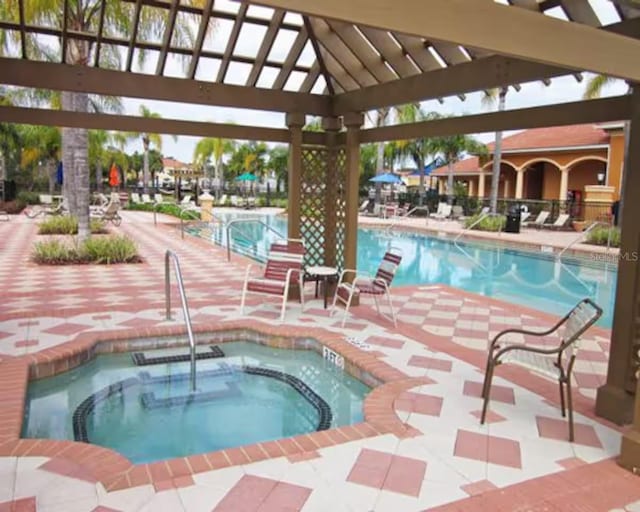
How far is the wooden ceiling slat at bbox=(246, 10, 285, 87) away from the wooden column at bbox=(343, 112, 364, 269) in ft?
4.10

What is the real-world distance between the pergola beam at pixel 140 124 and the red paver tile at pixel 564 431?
486 cm

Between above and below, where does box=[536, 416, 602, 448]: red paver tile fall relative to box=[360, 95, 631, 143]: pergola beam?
below

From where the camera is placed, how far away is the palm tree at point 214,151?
123 ft

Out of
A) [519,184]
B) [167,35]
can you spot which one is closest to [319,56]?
[167,35]

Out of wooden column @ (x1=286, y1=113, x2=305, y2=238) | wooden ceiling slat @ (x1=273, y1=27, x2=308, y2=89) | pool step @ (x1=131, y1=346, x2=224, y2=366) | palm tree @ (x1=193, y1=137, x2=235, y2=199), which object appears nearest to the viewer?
pool step @ (x1=131, y1=346, x2=224, y2=366)

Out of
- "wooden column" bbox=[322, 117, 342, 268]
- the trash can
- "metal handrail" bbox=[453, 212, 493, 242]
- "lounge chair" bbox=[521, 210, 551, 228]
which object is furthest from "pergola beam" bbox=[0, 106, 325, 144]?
"lounge chair" bbox=[521, 210, 551, 228]

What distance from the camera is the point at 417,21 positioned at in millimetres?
2199

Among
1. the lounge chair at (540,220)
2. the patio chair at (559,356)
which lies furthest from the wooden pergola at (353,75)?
the lounge chair at (540,220)

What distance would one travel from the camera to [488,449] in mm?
3340

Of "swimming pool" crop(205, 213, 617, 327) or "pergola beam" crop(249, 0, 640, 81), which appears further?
"swimming pool" crop(205, 213, 617, 327)

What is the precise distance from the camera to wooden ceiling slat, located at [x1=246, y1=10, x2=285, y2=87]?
6.09 metres

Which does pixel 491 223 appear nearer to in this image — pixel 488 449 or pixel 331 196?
pixel 331 196

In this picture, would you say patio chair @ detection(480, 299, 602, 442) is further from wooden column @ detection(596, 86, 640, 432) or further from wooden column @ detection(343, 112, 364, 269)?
wooden column @ detection(343, 112, 364, 269)

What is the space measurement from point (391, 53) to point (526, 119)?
188cm
